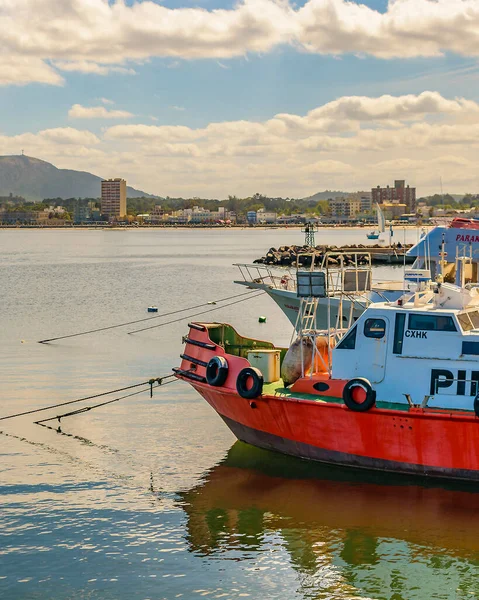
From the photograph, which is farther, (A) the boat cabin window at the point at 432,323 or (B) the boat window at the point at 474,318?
(B) the boat window at the point at 474,318

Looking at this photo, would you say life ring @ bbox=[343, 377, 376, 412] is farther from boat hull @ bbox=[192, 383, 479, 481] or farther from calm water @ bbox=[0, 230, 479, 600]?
calm water @ bbox=[0, 230, 479, 600]

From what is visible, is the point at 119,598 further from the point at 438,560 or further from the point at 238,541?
the point at 438,560

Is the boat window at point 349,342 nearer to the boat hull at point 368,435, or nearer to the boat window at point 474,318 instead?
the boat hull at point 368,435

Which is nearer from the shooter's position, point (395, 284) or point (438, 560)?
point (438, 560)

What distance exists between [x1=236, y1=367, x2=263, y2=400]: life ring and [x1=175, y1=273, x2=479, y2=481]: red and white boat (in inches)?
0.8

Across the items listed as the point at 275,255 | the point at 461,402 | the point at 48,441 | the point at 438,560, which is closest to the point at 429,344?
the point at 461,402

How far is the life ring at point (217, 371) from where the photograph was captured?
19094 mm

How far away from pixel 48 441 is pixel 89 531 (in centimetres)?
598

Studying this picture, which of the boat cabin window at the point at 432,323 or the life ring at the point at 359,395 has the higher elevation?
the boat cabin window at the point at 432,323

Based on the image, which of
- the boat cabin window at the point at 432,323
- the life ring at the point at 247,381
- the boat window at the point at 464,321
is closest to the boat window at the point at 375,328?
the boat cabin window at the point at 432,323

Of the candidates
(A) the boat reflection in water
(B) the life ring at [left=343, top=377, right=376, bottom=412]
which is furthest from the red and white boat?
(A) the boat reflection in water

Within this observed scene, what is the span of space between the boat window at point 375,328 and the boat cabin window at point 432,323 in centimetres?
57

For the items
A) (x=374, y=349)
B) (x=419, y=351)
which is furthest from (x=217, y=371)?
(x=419, y=351)

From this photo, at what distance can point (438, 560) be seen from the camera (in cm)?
1425
